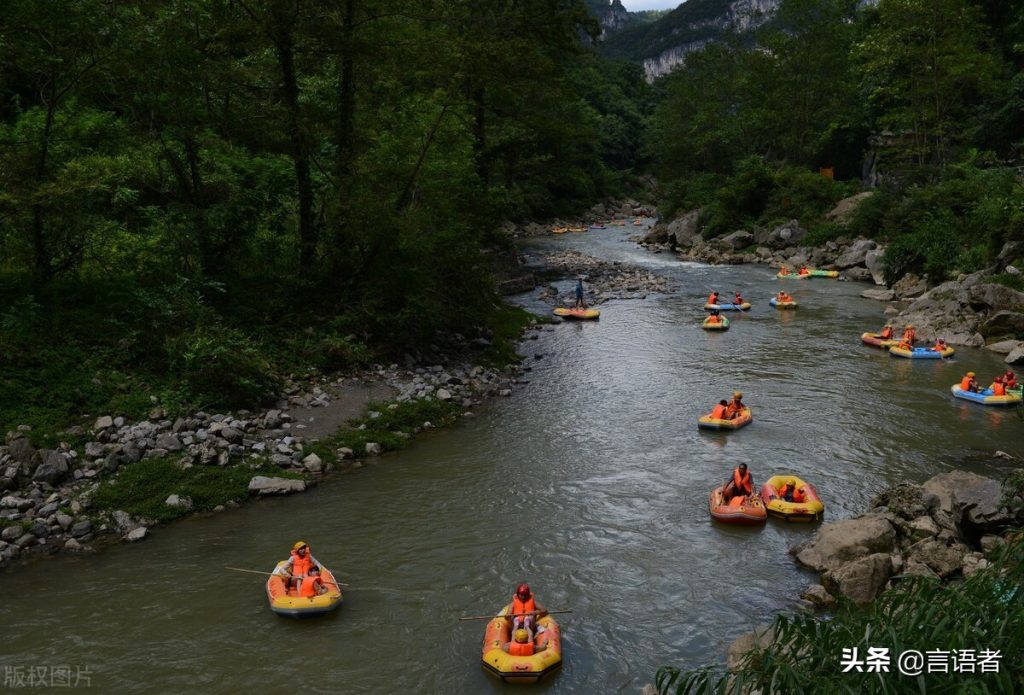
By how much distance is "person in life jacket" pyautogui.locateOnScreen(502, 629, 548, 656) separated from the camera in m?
8.41

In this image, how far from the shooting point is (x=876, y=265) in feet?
110

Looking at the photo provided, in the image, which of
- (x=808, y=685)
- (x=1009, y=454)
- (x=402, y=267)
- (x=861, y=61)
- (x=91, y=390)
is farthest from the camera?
(x=861, y=61)

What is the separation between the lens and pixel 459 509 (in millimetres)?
12484

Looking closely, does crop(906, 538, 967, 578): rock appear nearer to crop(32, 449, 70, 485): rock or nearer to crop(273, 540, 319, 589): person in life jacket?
crop(273, 540, 319, 589): person in life jacket

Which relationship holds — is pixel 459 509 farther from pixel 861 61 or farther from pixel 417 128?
pixel 861 61

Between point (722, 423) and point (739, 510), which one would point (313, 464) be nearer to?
point (739, 510)

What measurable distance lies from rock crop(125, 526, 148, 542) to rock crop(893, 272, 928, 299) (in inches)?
1145

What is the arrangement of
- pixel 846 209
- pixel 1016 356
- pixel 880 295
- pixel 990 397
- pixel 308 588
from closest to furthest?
pixel 308 588, pixel 990 397, pixel 1016 356, pixel 880 295, pixel 846 209

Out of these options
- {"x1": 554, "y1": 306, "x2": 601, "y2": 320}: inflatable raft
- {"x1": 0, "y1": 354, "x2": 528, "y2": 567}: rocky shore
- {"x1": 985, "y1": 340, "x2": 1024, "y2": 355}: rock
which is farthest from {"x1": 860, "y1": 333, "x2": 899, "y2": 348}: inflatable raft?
{"x1": 0, "y1": 354, "x2": 528, "y2": 567}: rocky shore

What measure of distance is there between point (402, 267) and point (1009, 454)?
14.1 metres

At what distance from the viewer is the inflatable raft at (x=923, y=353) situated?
21328 mm

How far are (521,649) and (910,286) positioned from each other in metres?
28.0

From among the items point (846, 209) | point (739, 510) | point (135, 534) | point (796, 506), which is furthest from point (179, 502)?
point (846, 209)

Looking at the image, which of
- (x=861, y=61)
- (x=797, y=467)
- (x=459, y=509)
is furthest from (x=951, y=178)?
(x=459, y=509)
